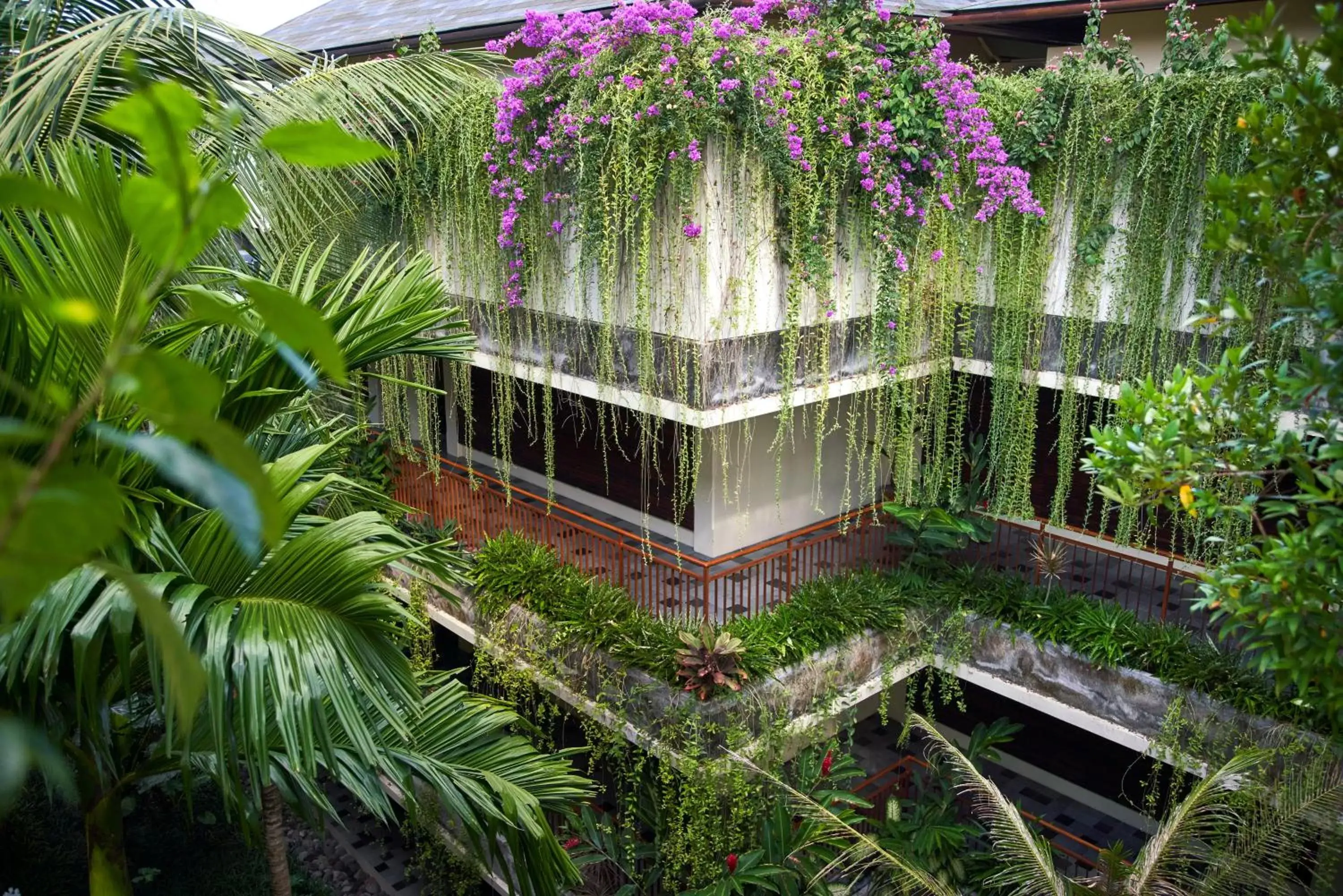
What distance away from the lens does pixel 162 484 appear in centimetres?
441

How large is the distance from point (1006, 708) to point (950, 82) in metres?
6.37

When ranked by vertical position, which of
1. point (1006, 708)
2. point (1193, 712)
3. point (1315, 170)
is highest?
point (1315, 170)

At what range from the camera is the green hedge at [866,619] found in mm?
7660

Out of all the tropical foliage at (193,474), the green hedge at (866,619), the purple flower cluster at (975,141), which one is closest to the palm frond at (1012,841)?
the green hedge at (866,619)

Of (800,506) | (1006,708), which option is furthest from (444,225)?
(1006,708)

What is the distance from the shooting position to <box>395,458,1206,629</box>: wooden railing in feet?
28.4

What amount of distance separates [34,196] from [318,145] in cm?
21

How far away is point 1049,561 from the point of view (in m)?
8.92

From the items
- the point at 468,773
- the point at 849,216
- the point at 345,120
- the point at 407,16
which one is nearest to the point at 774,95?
the point at 849,216

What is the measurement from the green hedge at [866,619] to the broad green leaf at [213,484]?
24.0 feet

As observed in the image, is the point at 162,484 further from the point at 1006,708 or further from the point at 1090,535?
the point at 1006,708

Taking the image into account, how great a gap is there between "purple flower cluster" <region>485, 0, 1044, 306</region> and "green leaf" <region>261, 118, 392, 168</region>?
22.9 feet

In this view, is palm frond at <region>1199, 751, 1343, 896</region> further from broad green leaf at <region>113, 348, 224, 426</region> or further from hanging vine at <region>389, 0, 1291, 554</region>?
broad green leaf at <region>113, 348, 224, 426</region>

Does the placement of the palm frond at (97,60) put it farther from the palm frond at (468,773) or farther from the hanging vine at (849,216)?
the palm frond at (468,773)
